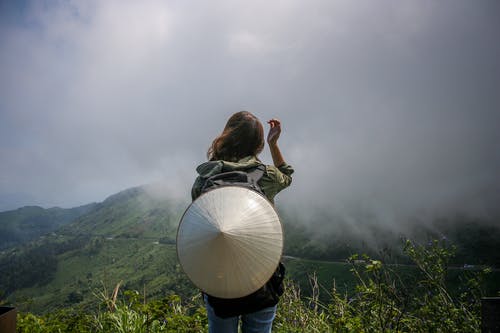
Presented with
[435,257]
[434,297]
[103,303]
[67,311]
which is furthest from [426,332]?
[67,311]

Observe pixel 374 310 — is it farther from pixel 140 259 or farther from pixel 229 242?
pixel 140 259

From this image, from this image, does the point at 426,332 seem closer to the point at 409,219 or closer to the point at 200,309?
the point at 200,309

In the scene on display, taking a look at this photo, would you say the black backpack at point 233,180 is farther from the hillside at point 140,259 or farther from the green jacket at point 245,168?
the hillside at point 140,259

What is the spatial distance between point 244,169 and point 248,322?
1.02m

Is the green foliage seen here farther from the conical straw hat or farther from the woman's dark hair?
the woman's dark hair

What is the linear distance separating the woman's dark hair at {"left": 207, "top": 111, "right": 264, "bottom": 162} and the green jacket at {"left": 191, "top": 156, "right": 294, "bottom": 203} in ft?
0.26

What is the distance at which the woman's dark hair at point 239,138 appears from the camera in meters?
2.12

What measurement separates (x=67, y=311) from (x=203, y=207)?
14.1 feet

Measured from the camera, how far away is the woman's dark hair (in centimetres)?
212

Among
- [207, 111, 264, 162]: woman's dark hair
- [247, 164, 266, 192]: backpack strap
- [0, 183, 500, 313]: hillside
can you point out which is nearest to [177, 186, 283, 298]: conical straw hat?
[247, 164, 266, 192]: backpack strap

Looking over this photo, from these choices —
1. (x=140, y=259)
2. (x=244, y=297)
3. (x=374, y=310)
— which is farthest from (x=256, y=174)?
(x=140, y=259)

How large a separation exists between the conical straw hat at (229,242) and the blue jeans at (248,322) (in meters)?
0.32

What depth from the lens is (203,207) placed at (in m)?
1.67

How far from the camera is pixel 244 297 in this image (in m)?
1.73
